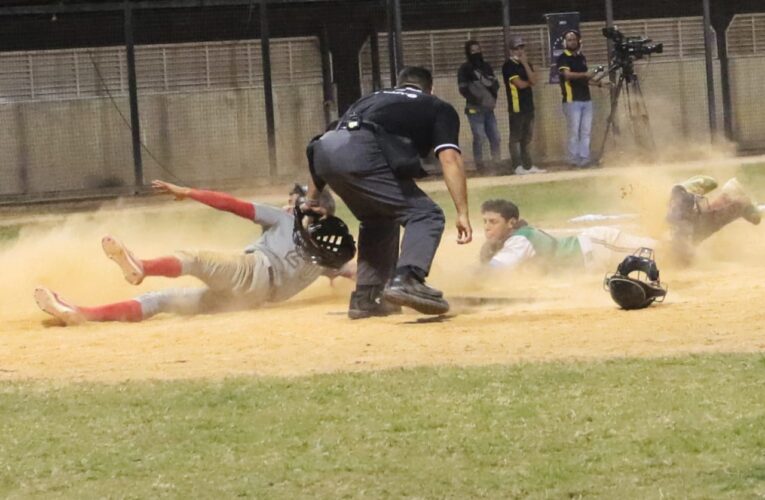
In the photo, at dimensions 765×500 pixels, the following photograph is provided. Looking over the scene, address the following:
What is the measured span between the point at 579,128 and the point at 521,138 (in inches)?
38.5

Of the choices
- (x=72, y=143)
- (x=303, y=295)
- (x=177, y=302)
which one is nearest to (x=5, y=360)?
(x=177, y=302)

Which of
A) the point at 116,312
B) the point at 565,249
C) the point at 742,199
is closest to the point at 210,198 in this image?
the point at 116,312

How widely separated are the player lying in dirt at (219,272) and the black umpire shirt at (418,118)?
89 cm

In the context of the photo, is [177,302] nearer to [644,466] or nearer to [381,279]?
[381,279]

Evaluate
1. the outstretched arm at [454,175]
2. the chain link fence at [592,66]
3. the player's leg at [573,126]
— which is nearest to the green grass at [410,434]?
the outstretched arm at [454,175]

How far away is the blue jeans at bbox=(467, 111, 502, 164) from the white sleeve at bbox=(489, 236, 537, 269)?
12530mm

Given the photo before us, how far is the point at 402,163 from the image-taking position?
382 inches

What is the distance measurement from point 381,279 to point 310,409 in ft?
11.5

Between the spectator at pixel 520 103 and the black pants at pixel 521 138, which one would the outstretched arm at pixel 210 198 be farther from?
the black pants at pixel 521 138

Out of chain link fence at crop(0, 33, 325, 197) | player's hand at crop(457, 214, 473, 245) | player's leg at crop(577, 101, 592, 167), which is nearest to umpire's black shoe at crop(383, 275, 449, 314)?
player's hand at crop(457, 214, 473, 245)

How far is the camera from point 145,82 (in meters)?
25.3

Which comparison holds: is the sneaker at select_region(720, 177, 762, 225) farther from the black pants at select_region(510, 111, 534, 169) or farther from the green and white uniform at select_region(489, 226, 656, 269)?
the black pants at select_region(510, 111, 534, 169)

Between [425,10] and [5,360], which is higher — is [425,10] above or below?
above

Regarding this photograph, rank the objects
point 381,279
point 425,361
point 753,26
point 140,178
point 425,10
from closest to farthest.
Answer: point 425,361
point 381,279
point 140,178
point 425,10
point 753,26
